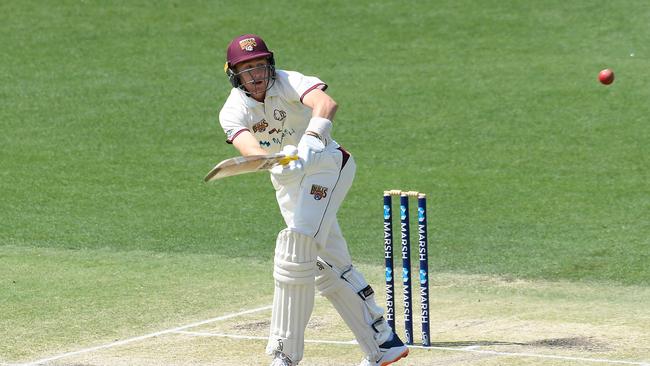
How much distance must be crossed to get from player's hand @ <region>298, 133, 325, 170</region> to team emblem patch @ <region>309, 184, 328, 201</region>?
12 cm

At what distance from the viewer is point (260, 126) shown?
7066mm

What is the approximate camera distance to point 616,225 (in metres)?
12.4

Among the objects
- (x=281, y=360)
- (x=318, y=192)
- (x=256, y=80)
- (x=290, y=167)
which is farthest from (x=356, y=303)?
(x=256, y=80)

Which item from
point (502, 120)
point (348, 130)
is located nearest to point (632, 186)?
point (502, 120)

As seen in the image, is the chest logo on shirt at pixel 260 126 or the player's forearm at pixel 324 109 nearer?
the player's forearm at pixel 324 109

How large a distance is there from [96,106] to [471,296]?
30.6 feet

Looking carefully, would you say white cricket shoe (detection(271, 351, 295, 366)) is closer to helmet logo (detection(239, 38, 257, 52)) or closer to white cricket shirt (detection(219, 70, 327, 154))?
white cricket shirt (detection(219, 70, 327, 154))

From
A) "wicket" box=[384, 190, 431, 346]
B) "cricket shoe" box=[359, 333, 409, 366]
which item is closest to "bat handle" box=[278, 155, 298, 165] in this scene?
"cricket shoe" box=[359, 333, 409, 366]

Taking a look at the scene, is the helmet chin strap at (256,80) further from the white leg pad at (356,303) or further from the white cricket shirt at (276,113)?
the white leg pad at (356,303)

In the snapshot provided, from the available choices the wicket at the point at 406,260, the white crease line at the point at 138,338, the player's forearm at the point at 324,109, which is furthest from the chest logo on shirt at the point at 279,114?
the white crease line at the point at 138,338

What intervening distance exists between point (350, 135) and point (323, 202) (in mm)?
9520

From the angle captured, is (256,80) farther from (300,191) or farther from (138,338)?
Answer: (138,338)

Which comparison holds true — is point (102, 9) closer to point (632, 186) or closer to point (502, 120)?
point (502, 120)

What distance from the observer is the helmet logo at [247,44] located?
685 centimetres
